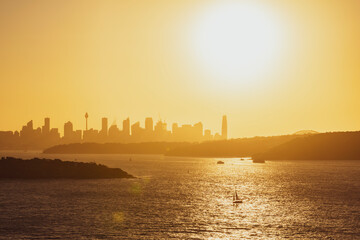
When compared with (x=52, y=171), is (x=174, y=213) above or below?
below

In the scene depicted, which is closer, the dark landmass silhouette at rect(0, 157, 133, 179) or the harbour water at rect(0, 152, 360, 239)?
the harbour water at rect(0, 152, 360, 239)

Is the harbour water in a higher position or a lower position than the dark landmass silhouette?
lower

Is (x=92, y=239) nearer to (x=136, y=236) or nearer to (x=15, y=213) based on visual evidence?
(x=136, y=236)

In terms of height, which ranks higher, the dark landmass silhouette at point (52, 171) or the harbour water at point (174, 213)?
the dark landmass silhouette at point (52, 171)

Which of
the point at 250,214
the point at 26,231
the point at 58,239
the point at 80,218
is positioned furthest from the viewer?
the point at 250,214

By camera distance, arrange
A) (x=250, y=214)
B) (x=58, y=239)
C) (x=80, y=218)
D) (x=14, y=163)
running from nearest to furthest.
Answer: (x=58, y=239) → (x=80, y=218) → (x=250, y=214) → (x=14, y=163)

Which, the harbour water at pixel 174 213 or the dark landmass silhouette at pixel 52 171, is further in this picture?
the dark landmass silhouette at pixel 52 171

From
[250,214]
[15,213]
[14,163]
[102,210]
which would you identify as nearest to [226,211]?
[250,214]

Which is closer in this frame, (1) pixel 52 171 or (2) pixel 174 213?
(2) pixel 174 213
